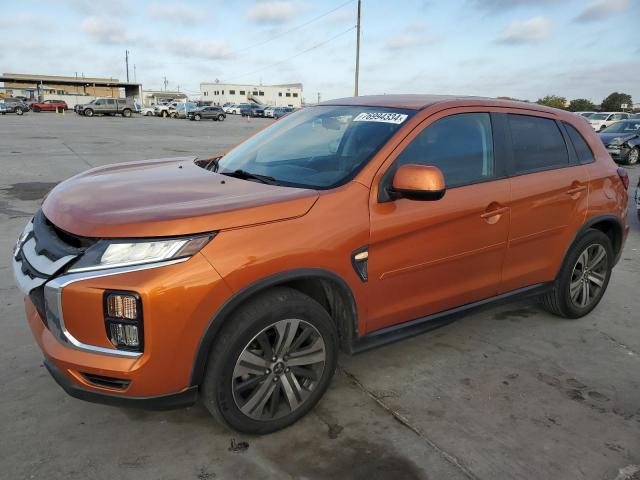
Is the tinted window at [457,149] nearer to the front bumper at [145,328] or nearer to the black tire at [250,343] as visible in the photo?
the black tire at [250,343]

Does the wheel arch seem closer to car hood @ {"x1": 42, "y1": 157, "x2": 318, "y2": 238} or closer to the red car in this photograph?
car hood @ {"x1": 42, "y1": 157, "x2": 318, "y2": 238}

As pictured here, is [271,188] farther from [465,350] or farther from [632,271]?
[632,271]

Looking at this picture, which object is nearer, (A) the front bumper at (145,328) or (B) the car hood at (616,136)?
(A) the front bumper at (145,328)

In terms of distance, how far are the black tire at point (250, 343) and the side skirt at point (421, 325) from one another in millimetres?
223

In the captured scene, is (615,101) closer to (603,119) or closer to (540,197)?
(603,119)

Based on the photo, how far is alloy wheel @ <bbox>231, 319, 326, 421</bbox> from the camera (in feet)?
8.18

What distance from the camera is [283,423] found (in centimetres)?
270

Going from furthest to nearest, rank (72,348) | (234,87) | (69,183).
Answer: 1. (234,87)
2. (69,183)
3. (72,348)

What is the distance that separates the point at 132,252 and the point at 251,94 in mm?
118666

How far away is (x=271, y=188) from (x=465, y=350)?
1.96m

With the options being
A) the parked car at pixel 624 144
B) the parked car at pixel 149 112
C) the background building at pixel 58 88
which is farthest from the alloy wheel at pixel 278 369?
the background building at pixel 58 88

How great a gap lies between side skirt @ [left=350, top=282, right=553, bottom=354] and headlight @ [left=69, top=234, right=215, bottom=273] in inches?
46.3

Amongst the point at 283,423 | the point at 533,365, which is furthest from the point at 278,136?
the point at 533,365

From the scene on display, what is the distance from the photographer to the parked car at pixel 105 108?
46.8 meters
